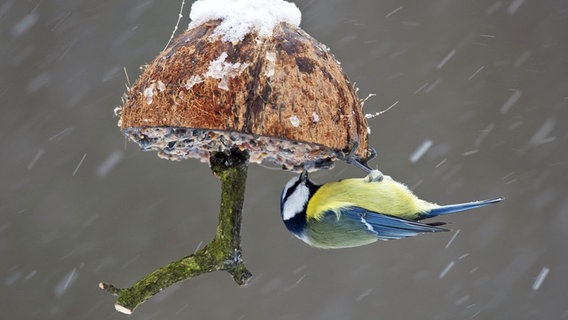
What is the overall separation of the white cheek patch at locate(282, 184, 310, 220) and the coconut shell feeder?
250 mm

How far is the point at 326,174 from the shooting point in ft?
19.2

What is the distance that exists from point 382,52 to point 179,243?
217 centimetres

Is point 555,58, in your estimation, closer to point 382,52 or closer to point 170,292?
A: point 382,52

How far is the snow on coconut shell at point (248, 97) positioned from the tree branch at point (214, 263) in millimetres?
179

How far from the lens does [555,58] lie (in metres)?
6.42

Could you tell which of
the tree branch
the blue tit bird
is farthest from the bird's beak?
the tree branch

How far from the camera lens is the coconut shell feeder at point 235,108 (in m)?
2.30

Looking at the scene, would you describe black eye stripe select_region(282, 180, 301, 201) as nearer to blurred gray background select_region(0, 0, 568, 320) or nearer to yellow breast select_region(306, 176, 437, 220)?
yellow breast select_region(306, 176, 437, 220)

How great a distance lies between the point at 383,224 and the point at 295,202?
1.13 ft

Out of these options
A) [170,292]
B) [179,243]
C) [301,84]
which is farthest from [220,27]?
[170,292]

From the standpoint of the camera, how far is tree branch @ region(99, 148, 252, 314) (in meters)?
2.42

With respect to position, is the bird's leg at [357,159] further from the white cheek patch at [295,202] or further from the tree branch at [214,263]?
the tree branch at [214,263]

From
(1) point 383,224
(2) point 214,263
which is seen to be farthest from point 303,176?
(2) point 214,263

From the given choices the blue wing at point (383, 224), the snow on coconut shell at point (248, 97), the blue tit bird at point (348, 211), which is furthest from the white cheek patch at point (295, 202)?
Result: the snow on coconut shell at point (248, 97)
